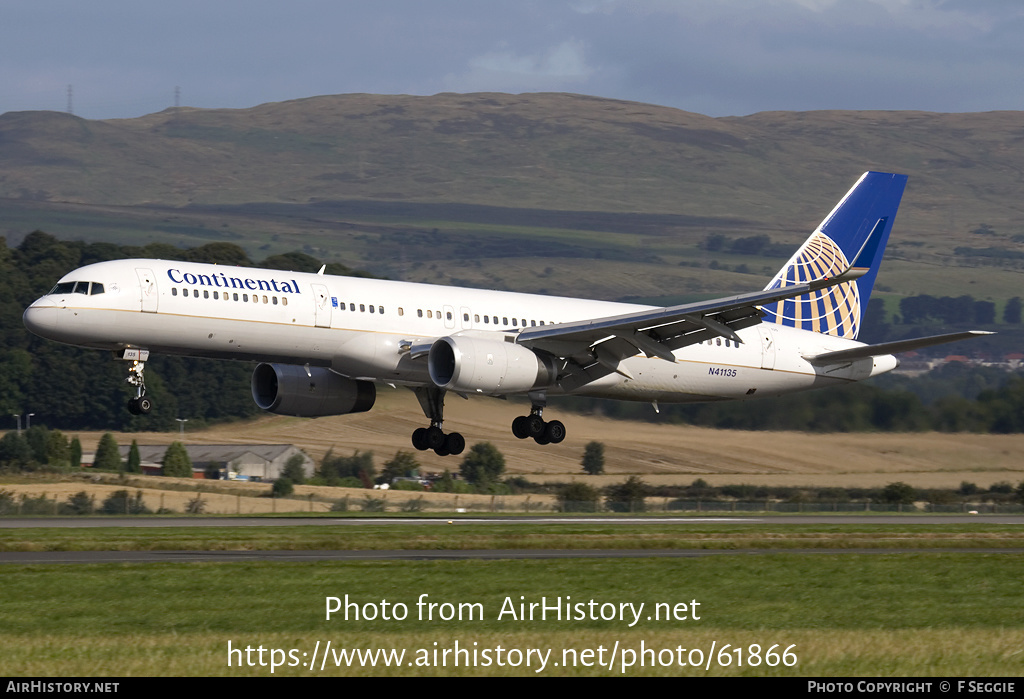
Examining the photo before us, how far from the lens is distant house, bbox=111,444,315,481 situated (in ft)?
246

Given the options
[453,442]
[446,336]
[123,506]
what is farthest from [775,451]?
[123,506]

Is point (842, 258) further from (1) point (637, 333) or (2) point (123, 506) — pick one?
(2) point (123, 506)

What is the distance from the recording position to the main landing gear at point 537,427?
43.8 m

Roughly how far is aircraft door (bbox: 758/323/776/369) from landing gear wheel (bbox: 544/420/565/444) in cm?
788

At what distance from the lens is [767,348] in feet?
156

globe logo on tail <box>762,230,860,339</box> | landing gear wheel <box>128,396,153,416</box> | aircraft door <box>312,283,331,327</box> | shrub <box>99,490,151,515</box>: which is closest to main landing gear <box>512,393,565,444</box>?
aircraft door <box>312,283,331,327</box>

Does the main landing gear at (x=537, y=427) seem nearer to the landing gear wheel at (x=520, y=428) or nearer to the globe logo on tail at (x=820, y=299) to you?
the landing gear wheel at (x=520, y=428)

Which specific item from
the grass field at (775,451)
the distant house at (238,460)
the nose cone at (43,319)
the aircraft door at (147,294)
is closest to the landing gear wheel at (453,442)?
the grass field at (775,451)

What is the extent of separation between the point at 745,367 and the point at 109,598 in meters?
28.1

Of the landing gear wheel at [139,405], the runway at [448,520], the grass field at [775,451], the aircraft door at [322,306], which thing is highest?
the aircraft door at [322,306]

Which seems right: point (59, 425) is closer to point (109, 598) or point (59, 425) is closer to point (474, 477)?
point (474, 477)

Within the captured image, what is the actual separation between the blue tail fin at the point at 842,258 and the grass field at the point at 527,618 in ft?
67.4

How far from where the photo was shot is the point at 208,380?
307ft

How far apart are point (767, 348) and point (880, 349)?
152 inches
